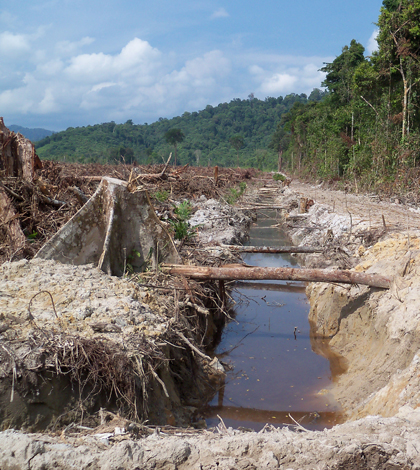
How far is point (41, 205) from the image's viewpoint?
22.5ft

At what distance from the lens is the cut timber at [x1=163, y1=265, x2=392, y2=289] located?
5555mm

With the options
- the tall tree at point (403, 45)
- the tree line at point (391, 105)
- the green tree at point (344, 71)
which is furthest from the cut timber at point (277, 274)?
the green tree at point (344, 71)

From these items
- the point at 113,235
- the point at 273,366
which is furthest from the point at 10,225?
the point at 273,366

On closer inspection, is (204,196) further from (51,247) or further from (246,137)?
(246,137)

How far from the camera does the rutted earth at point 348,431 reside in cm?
260

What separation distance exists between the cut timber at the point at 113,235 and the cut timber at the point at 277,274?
511mm

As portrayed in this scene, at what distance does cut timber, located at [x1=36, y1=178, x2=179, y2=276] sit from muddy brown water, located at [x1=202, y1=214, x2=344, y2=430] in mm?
1880

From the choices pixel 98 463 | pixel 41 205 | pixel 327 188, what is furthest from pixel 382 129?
pixel 98 463

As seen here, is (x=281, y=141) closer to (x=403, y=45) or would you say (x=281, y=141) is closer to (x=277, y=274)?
(x=403, y=45)

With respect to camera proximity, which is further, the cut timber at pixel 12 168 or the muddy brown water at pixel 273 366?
the cut timber at pixel 12 168

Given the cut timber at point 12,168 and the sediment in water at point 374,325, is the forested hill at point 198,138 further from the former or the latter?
the sediment in water at point 374,325

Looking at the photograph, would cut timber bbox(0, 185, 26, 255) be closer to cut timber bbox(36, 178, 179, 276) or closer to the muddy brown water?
cut timber bbox(36, 178, 179, 276)

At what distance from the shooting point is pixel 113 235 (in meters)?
5.62

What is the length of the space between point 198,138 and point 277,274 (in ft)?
317
